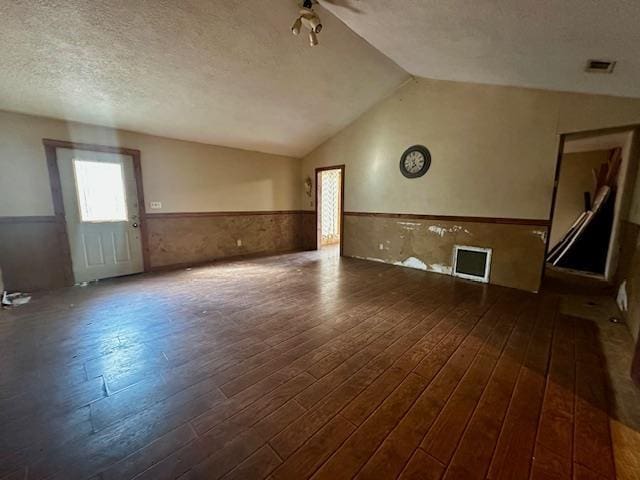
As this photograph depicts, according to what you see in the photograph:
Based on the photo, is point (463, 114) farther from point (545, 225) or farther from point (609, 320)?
point (609, 320)

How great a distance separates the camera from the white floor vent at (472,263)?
12.6 ft

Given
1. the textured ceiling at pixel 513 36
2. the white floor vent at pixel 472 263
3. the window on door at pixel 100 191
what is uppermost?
the textured ceiling at pixel 513 36

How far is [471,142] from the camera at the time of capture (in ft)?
12.4

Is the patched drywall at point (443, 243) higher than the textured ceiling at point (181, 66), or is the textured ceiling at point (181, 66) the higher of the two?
the textured ceiling at point (181, 66)

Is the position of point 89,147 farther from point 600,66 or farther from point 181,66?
point 600,66

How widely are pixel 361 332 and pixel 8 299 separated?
165 inches

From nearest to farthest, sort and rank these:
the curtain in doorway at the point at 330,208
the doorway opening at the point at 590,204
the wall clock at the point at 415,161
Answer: the doorway opening at the point at 590,204, the wall clock at the point at 415,161, the curtain in doorway at the point at 330,208

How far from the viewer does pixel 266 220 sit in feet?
19.8

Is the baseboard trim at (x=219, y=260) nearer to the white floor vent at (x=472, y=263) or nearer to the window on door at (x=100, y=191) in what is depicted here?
the window on door at (x=100, y=191)

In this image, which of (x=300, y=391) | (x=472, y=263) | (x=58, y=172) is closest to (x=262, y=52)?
(x=58, y=172)

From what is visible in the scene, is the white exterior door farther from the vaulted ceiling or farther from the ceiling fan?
the ceiling fan

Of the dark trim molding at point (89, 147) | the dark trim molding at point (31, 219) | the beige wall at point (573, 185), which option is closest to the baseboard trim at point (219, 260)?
the dark trim molding at point (31, 219)

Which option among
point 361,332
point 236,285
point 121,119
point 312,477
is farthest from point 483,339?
point 121,119

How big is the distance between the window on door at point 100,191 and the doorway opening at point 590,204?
617 cm
